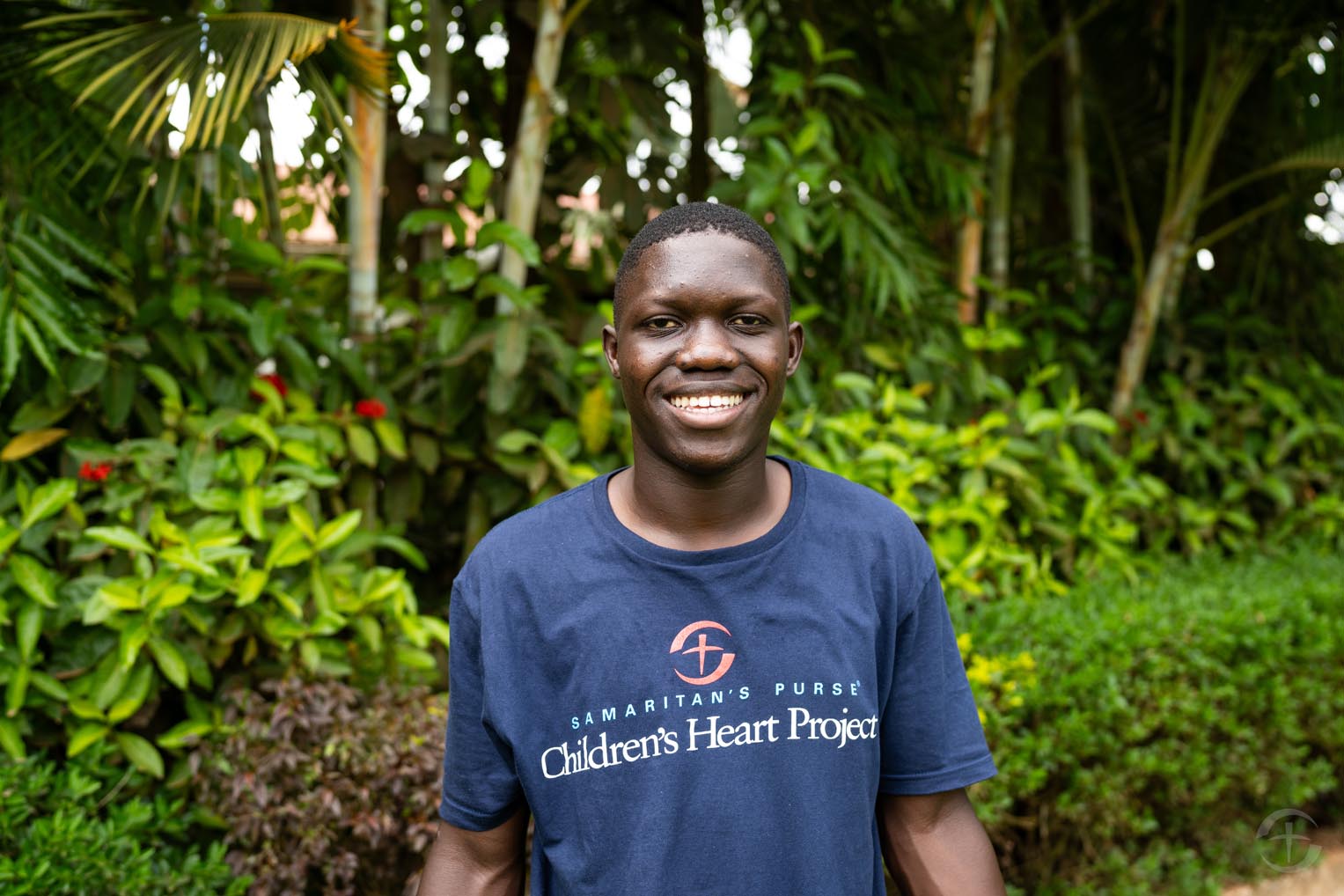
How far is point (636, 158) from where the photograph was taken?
4.25 metres

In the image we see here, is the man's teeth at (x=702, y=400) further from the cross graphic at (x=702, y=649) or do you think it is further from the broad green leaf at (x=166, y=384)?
the broad green leaf at (x=166, y=384)

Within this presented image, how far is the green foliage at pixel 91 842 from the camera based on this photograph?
201 centimetres

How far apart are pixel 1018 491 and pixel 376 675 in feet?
6.50

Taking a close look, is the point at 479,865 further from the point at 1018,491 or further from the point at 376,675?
the point at 1018,491

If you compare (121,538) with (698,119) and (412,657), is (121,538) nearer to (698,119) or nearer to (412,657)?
(412,657)

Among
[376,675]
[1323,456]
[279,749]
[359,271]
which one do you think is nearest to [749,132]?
[359,271]

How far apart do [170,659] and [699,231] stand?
61.8 inches

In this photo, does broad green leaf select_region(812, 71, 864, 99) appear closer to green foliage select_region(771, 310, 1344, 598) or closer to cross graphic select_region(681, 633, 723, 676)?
green foliage select_region(771, 310, 1344, 598)

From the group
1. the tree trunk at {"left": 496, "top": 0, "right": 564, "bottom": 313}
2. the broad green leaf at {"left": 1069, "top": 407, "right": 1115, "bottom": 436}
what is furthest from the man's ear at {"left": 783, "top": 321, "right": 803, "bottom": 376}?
the broad green leaf at {"left": 1069, "top": 407, "right": 1115, "bottom": 436}

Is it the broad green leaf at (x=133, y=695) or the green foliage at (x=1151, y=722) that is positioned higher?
the broad green leaf at (x=133, y=695)

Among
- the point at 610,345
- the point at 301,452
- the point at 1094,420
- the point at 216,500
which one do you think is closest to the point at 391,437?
the point at 301,452

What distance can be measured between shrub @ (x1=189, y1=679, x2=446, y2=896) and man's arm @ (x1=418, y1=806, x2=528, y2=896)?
916 millimetres

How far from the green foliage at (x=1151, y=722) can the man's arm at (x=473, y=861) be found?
60.6 inches

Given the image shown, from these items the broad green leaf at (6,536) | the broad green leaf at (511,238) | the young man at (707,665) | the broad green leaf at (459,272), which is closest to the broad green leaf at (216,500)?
the broad green leaf at (6,536)
